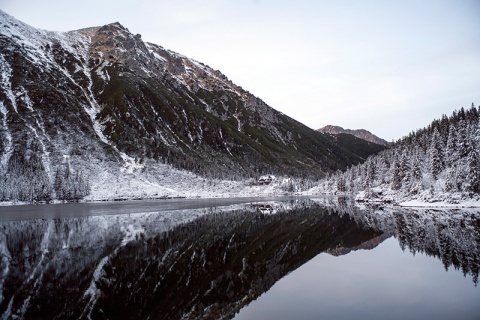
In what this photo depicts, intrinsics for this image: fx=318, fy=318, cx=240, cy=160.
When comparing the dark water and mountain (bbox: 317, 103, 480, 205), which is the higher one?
mountain (bbox: 317, 103, 480, 205)

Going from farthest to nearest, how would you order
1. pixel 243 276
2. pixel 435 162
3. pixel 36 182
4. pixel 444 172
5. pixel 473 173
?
pixel 36 182 < pixel 435 162 < pixel 444 172 < pixel 473 173 < pixel 243 276

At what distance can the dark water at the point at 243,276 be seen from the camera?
16.7 metres

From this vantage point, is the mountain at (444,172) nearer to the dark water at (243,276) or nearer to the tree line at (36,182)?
the dark water at (243,276)

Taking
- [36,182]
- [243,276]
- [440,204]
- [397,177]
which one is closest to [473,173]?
[440,204]

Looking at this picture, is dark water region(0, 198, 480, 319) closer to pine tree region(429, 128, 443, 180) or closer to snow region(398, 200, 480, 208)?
snow region(398, 200, 480, 208)

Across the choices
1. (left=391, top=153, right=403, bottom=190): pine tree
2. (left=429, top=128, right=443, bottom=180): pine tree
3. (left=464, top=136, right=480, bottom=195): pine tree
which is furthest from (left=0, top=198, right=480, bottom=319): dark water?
(left=391, top=153, right=403, bottom=190): pine tree

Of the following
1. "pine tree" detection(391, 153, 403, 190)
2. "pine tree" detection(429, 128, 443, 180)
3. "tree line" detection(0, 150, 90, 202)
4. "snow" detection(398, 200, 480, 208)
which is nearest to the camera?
"snow" detection(398, 200, 480, 208)

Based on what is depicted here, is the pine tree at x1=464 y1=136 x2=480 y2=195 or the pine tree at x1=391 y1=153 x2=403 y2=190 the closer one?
the pine tree at x1=464 y1=136 x2=480 y2=195

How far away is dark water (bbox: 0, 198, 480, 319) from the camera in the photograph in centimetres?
1672

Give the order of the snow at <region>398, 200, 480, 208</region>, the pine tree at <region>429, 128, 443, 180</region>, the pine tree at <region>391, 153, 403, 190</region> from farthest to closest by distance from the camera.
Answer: the pine tree at <region>391, 153, 403, 190</region>, the pine tree at <region>429, 128, 443, 180</region>, the snow at <region>398, 200, 480, 208</region>

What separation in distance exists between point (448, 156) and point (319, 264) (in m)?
83.1

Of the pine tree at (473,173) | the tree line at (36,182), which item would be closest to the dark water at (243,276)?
the pine tree at (473,173)

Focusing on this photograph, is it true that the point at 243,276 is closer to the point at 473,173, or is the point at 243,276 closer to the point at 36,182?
the point at 473,173

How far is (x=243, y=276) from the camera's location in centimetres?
2339
